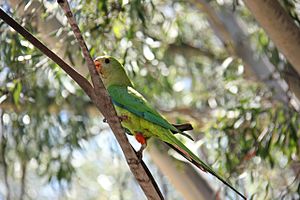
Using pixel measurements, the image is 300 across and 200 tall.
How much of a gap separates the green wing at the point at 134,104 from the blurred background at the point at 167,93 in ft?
1.85

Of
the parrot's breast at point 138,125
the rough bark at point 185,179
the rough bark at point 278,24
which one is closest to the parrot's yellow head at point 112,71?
the parrot's breast at point 138,125

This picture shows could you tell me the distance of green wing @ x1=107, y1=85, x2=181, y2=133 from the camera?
2419 millimetres

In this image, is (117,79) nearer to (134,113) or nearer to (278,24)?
(134,113)

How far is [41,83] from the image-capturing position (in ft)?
13.6

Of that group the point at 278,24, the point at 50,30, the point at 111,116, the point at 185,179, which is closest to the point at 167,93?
the point at 185,179

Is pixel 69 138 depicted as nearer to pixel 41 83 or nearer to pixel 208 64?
pixel 41 83

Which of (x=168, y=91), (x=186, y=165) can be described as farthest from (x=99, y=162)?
(x=186, y=165)

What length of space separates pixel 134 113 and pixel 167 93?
225cm

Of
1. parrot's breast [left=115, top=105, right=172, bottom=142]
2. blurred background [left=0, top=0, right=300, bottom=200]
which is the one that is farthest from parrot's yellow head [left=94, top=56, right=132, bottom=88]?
blurred background [left=0, top=0, right=300, bottom=200]

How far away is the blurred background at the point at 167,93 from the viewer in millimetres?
3240

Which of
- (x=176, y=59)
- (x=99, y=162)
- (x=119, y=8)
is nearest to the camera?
(x=119, y=8)

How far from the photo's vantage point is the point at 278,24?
9.08 feet

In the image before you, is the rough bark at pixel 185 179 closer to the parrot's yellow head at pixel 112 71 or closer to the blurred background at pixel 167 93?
the blurred background at pixel 167 93

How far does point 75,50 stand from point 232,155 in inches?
39.1
